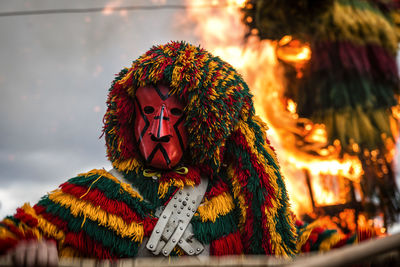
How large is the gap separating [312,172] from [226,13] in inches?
82.1

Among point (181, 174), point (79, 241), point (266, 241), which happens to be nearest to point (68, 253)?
point (79, 241)

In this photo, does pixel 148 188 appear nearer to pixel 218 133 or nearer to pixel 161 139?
pixel 161 139

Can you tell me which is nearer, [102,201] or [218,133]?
[102,201]

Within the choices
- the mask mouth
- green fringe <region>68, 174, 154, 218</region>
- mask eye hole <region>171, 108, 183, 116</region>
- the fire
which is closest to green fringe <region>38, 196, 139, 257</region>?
green fringe <region>68, 174, 154, 218</region>

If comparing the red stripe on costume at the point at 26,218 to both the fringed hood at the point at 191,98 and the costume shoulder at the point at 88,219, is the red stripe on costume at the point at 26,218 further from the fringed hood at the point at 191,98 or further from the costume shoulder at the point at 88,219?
the fringed hood at the point at 191,98

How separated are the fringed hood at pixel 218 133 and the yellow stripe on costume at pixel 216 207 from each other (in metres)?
0.04

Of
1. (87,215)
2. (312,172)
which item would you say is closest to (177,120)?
(87,215)

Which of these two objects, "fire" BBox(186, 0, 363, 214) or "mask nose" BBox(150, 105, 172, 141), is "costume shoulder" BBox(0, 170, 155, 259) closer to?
"mask nose" BBox(150, 105, 172, 141)

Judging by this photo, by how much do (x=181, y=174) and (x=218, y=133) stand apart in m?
0.21

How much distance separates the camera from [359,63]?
3.58m

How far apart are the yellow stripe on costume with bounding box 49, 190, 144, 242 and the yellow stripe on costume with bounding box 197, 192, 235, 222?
0.80 ft

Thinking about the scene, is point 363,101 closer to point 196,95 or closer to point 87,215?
point 196,95

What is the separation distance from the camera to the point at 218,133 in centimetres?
129

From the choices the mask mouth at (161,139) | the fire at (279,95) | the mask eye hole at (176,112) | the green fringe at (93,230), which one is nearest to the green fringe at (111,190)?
the green fringe at (93,230)
